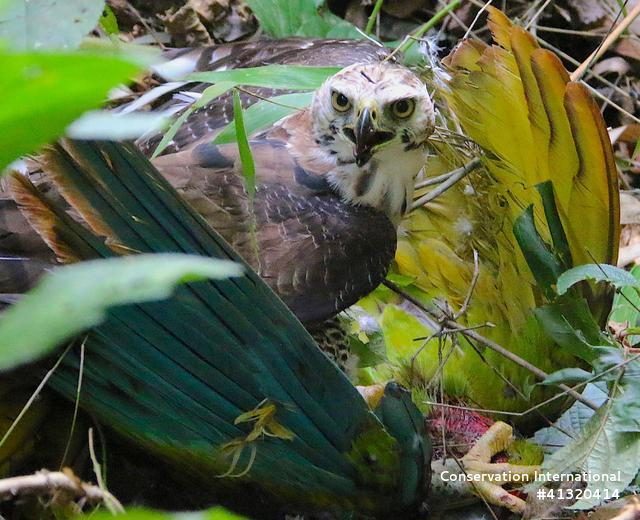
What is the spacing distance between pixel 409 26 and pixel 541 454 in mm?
1755

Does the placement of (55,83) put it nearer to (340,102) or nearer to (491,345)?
(491,345)

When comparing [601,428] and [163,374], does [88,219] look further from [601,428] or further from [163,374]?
[601,428]

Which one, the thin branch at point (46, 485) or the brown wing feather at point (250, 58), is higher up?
the thin branch at point (46, 485)

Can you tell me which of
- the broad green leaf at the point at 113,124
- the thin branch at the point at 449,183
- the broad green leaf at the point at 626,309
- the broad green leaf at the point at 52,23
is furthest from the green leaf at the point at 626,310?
the broad green leaf at the point at 113,124

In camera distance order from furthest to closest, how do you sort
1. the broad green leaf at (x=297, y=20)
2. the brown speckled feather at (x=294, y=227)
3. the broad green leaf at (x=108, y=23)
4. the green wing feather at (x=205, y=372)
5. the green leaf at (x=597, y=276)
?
the broad green leaf at (x=297, y=20), the broad green leaf at (x=108, y=23), the brown speckled feather at (x=294, y=227), the green leaf at (x=597, y=276), the green wing feather at (x=205, y=372)

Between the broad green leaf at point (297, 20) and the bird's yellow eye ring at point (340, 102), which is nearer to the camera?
the bird's yellow eye ring at point (340, 102)

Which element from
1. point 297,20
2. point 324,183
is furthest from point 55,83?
point 297,20

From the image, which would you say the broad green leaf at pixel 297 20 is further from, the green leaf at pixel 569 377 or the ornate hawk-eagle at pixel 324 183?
the green leaf at pixel 569 377

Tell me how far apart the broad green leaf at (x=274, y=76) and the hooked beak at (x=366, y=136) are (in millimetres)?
133

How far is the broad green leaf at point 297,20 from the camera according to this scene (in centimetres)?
251

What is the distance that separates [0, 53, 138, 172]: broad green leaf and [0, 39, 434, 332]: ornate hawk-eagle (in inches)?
45.7

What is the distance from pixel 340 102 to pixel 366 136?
10 centimetres

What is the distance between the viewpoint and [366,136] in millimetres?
1685

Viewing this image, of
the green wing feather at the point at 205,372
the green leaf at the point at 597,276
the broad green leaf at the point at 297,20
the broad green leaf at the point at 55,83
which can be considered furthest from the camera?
the broad green leaf at the point at 297,20
